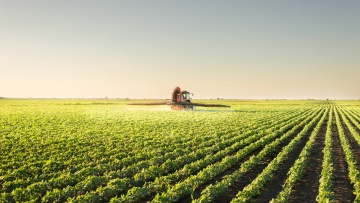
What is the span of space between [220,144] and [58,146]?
9.30m

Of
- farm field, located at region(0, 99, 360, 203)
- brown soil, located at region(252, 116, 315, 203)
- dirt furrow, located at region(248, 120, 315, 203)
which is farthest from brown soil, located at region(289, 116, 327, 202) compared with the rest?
dirt furrow, located at region(248, 120, 315, 203)

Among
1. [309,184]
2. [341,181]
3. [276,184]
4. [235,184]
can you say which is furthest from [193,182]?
[341,181]

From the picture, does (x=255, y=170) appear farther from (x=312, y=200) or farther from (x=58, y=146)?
(x=58, y=146)

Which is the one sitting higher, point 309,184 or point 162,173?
point 162,173

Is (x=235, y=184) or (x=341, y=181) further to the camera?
(x=341, y=181)

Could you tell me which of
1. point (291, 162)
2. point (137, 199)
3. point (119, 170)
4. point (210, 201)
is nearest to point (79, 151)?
point (119, 170)

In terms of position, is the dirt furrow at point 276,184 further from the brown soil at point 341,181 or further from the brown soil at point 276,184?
the brown soil at point 341,181

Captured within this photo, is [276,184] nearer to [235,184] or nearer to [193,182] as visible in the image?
[235,184]

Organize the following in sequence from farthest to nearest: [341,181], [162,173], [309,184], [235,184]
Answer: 1. [162,173]
2. [341,181]
3. [309,184]
4. [235,184]

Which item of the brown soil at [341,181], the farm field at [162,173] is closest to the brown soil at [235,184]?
the farm field at [162,173]

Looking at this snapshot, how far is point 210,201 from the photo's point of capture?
822 cm

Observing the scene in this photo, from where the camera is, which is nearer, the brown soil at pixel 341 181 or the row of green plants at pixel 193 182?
the row of green plants at pixel 193 182

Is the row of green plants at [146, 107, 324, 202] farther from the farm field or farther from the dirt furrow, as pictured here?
the dirt furrow

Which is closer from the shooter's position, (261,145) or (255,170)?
(255,170)
